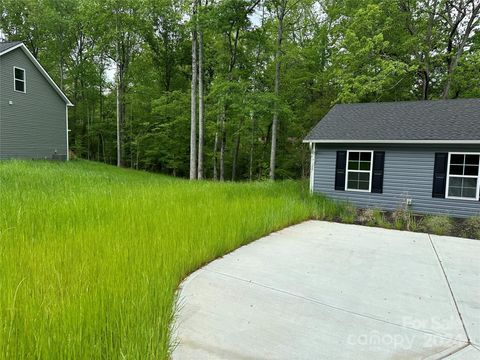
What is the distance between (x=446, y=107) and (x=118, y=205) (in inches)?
445

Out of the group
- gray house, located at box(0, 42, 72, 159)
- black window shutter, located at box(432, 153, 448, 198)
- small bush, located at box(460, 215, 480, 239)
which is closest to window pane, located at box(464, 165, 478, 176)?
black window shutter, located at box(432, 153, 448, 198)

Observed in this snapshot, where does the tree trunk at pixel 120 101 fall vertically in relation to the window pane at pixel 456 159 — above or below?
above

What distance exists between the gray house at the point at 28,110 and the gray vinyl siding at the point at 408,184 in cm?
1527

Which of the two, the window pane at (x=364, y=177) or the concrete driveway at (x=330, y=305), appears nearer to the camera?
the concrete driveway at (x=330, y=305)

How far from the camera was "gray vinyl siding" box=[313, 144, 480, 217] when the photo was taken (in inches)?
353

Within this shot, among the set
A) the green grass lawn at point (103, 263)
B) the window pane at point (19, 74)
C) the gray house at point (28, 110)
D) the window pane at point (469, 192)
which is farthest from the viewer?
the window pane at point (19, 74)

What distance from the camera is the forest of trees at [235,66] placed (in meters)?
14.8

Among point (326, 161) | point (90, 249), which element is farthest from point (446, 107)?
point (90, 249)

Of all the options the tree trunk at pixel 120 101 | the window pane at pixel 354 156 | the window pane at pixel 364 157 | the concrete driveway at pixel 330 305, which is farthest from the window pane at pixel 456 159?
the tree trunk at pixel 120 101

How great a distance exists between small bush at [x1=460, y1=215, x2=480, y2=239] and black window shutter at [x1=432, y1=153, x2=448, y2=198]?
3.51 feet

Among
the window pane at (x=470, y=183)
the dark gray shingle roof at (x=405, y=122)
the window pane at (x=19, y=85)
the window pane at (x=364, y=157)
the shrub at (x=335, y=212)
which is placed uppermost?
the window pane at (x=19, y=85)

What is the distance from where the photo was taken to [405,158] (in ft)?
31.6

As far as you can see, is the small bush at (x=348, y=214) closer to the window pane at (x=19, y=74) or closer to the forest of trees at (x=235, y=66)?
the forest of trees at (x=235, y=66)

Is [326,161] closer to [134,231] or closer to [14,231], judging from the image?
[134,231]
